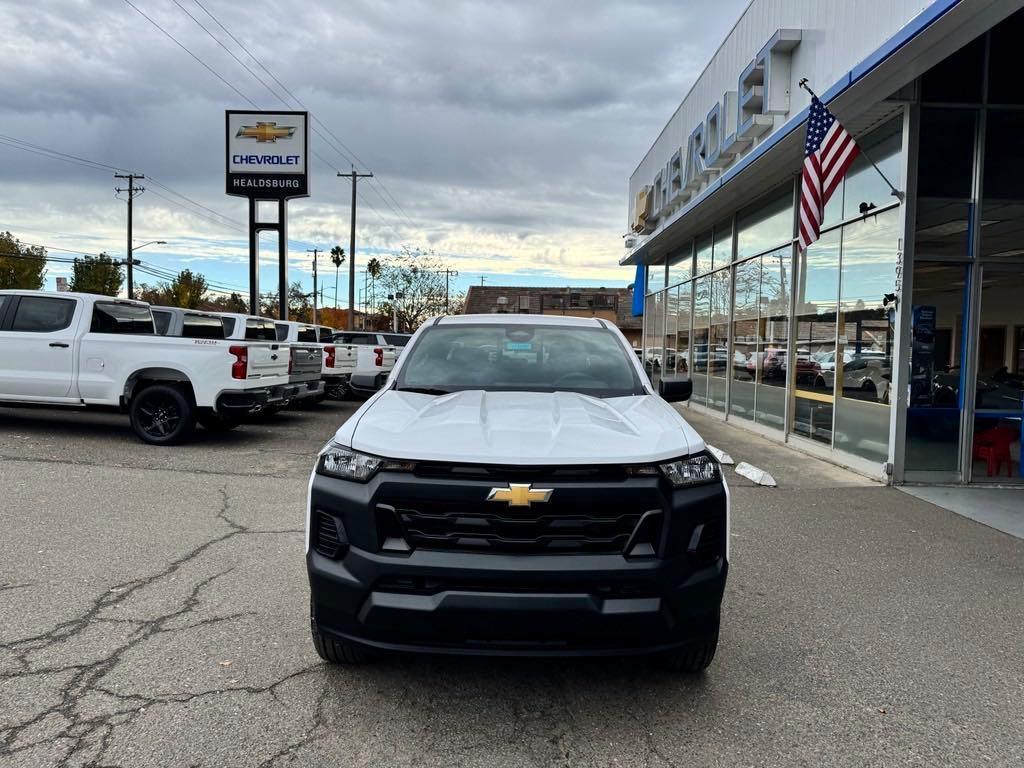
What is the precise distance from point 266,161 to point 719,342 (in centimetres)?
1692

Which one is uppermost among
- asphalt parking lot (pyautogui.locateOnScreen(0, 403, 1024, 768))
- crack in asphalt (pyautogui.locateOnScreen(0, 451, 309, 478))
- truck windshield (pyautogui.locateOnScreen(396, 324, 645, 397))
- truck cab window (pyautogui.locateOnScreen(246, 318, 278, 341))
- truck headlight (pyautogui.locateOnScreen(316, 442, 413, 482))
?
truck cab window (pyautogui.locateOnScreen(246, 318, 278, 341))

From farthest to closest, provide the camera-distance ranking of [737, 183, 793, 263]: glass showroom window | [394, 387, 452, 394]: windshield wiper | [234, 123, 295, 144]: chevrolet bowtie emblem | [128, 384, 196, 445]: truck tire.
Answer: [234, 123, 295, 144]: chevrolet bowtie emblem → [737, 183, 793, 263]: glass showroom window → [128, 384, 196, 445]: truck tire → [394, 387, 452, 394]: windshield wiper

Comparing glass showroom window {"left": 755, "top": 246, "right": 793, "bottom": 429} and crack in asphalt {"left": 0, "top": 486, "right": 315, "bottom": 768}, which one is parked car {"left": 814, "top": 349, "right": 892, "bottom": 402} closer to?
glass showroom window {"left": 755, "top": 246, "right": 793, "bottom": 429}

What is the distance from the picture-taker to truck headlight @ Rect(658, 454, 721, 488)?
303 cm

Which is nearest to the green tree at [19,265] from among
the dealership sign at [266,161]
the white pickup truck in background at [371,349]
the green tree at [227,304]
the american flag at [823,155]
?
the green tree at [227,304]

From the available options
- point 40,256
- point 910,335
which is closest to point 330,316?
point 40,256

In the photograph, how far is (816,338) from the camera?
1105cm

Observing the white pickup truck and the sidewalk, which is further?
the white pickup truck

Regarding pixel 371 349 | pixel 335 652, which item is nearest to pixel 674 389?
pixel 335 652

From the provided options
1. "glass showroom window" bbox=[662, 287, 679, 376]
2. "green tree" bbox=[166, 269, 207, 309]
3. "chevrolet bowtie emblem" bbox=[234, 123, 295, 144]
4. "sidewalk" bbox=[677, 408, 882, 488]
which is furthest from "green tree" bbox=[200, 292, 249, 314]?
"sidewalk" bbox=[677, 408, 882, 488]

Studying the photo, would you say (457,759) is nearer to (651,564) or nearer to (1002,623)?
(651,564)

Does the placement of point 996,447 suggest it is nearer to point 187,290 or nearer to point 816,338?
point 816,338

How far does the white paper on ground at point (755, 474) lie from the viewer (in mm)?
8672

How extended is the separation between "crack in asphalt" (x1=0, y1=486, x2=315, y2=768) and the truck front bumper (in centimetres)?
65
